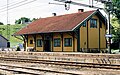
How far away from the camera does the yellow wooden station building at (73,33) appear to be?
114 ft

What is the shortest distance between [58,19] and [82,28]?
6.48m

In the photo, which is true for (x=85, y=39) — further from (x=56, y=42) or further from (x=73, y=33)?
(x=56, y=42)

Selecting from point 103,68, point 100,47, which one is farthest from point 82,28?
point 103,68

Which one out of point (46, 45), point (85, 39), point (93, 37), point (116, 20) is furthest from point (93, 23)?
point (46, 45)

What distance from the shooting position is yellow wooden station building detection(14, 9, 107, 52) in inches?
1373

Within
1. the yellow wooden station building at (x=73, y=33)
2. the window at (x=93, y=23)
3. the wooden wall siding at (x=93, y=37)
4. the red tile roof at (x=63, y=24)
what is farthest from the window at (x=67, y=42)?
the window at (x=93, y=23)

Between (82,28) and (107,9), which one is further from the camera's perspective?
(82,28)

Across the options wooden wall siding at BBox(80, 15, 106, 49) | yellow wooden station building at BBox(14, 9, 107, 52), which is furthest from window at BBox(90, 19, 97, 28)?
wooden wall siding at BBox(80, 15, 106, 49)

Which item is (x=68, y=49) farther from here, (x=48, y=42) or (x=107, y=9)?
(x=107, y=9)

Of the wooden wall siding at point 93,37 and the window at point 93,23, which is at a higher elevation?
the window at point 93,23

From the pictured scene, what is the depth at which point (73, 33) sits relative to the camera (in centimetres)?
3500

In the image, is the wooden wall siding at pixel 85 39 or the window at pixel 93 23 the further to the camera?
the window at pixel 93 23

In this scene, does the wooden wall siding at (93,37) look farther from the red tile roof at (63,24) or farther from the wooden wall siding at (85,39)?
the red tile roof at (63,24)

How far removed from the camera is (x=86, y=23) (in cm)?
3650
